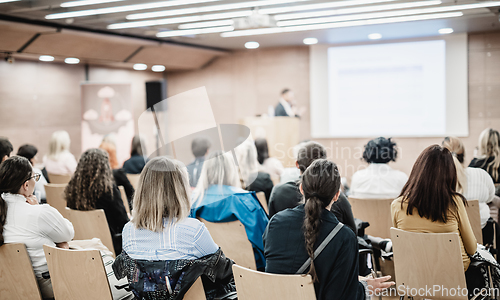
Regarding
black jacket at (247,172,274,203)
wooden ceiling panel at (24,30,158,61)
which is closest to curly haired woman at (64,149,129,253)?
black jacket at (247,172,274,203)

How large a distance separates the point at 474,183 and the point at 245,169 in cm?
215

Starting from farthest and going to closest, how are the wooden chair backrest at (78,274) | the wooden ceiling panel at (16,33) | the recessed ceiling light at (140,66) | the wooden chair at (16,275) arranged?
the recessed ceiling light at (140,66)
the wooden ceiling panel at (16,33)
the wooden chair at (16,275)
the wooden chair backrest at (78,274)

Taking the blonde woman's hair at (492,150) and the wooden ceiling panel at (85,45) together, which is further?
the wooden ceiling panel at (85,45)

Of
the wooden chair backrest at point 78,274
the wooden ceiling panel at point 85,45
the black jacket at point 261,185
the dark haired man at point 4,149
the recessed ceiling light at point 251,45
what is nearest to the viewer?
the wooden chair backrest at point 78,274

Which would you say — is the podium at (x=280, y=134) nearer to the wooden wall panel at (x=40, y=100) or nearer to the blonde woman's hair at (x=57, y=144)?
the blonde woman's hair at (x=57, y=144)

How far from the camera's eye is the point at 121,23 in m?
6.37

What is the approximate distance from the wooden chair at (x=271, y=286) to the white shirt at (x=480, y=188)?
7.86 feet

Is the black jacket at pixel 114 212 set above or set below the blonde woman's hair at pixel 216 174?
A: below

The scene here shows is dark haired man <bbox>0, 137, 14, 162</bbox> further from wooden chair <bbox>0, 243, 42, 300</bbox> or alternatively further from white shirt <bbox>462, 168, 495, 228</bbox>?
white shirt <bbox>462, 168, 495, 228</bbox>

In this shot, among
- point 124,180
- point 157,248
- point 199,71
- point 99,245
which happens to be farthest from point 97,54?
point 157,248

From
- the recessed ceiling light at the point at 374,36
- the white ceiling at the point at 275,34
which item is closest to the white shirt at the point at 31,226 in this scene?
the white ceiling at the point at 275,34

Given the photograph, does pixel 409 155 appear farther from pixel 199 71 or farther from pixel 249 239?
pixel 249 239

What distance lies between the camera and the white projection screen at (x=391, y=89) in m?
8.16

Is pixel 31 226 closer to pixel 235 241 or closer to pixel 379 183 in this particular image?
pixel 235 241
